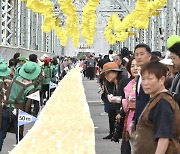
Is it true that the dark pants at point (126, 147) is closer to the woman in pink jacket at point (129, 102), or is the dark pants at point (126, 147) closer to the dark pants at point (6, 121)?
the woman in pink jacket at point (129, 102)

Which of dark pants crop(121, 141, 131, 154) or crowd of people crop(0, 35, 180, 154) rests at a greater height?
crowd of people crop(0, 35, 180, 154)

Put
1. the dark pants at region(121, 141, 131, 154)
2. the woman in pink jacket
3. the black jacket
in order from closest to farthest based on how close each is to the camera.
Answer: the black jacket → the woman in pink jacket → the dark pants at region(121, 141, 131, 154)

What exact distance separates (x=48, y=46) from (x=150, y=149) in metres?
68.8

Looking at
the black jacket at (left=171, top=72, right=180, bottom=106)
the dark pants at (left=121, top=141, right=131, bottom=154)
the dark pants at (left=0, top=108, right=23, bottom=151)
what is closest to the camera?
the black jacket at (left=171, top=72, right=180, bottom=106)

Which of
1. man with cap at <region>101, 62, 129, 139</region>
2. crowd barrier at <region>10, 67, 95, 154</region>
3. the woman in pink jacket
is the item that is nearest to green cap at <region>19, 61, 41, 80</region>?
crowd barrier at <region>10, 67, 95, 154</region>

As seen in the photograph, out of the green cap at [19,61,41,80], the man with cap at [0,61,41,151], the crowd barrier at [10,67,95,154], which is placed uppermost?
the green cap at [19,61,41,80]

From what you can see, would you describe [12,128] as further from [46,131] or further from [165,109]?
[165,109]

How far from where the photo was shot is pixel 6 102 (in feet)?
31.0

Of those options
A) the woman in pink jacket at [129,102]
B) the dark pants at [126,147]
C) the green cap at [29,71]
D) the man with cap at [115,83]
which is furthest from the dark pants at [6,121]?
the woman in pink jacket at [129,102]

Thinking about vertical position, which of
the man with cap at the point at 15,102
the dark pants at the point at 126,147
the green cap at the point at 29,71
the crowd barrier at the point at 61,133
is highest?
the green cap at the point at 29,71

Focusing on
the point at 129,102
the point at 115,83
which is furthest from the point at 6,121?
the point at 129,102

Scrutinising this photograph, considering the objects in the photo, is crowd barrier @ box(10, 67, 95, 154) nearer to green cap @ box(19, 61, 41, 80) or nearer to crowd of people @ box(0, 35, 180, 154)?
crowd of people @ box(0, 35, 180, 154)

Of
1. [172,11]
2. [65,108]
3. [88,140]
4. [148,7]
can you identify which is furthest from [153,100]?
[172,11]

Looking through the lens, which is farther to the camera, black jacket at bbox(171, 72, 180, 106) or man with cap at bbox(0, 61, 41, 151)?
man with cap at bbox(0, 61, 41, 151)
